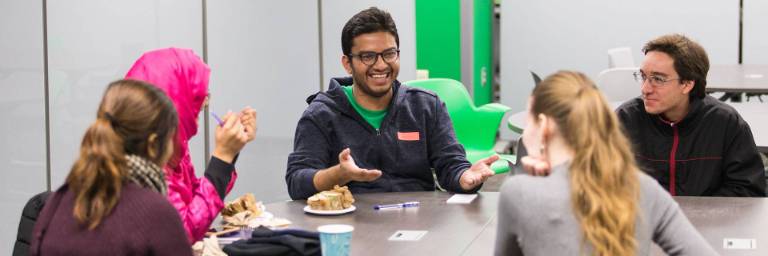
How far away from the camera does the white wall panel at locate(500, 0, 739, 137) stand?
9344mm

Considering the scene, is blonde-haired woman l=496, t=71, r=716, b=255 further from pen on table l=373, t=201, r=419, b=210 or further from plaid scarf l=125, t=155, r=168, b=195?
pen on table l=373, t=201, r=419, b=210

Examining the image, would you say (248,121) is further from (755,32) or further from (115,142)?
(755,32)

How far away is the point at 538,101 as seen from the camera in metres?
1.94

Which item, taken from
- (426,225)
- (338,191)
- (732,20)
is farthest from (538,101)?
(732,20)

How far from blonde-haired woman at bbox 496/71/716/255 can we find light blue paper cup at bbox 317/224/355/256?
1.51ft

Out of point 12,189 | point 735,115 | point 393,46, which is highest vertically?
point 393,46

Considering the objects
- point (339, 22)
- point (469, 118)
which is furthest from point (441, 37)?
point (469, 118)

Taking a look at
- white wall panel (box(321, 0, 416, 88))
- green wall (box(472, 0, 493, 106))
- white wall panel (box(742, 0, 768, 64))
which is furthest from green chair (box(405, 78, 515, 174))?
white wall panel (box(742, 0, 768, 64))

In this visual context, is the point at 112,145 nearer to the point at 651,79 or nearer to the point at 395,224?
the point at 395,224

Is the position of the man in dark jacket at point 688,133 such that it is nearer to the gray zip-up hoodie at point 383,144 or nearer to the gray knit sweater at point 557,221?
the gray zip-up hoodie at point 383,144

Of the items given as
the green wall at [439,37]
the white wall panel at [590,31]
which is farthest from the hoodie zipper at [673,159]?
the white wall panel at [590,31]

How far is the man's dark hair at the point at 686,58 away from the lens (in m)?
3.52

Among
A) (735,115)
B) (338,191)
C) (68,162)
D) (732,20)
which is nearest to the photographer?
(338,191)

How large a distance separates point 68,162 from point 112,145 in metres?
2.13
